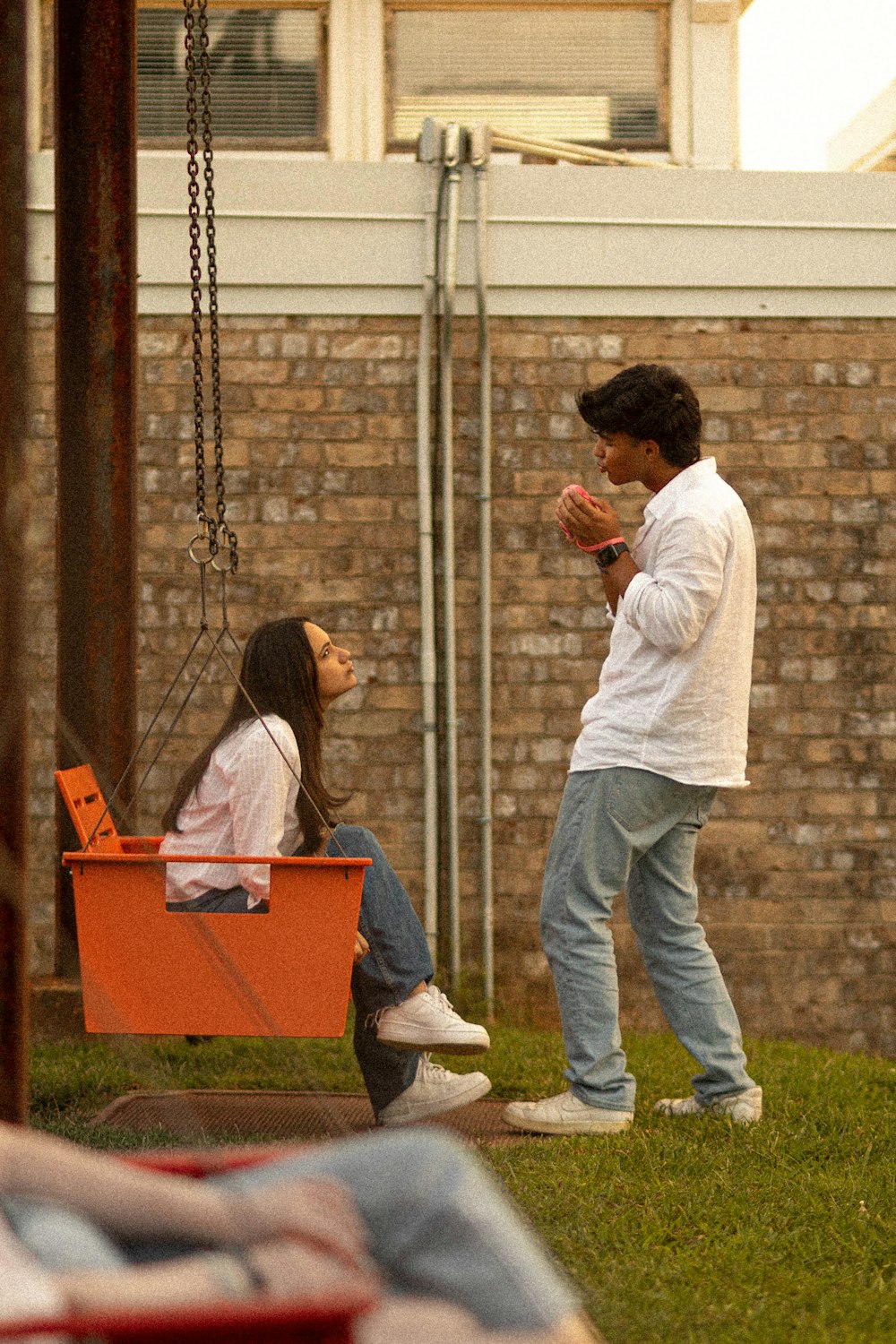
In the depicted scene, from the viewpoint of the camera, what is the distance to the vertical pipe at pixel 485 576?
6863 millimetres

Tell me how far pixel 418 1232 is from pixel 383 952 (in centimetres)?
247

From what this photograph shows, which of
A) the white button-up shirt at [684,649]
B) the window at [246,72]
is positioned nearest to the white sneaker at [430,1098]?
the white button-up shirt at [684,649]

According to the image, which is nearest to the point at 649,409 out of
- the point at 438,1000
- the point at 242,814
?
the point at 242,814

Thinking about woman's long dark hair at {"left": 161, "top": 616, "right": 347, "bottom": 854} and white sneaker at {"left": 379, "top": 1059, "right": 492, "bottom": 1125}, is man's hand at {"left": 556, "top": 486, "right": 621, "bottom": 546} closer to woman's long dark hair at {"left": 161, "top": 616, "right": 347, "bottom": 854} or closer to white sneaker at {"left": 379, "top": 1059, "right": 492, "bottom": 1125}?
woman's long dark hair at {"left": 161, "top": 616, "right": 347, "bottom": 854}

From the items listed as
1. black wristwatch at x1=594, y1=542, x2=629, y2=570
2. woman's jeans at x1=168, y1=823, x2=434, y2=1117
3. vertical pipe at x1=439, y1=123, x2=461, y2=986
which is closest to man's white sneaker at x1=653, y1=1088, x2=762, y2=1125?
woman's jeans at x1=168, y1=823, x2=434, y2=1117

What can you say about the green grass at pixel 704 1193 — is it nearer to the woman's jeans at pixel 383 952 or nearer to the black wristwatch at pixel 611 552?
the woman's jeans at pixel 383 952

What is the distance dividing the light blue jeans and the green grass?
1251mm

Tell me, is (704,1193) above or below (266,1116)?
above

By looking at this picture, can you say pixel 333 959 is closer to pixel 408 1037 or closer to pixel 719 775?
pixel 408 1037

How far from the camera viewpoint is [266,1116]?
172 inches

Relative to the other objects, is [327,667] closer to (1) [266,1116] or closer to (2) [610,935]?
(2) [610,935]

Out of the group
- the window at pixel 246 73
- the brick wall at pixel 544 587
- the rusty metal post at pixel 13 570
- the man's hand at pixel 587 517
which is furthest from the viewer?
the window at pixel 246 73

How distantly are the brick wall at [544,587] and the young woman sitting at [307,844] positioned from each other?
2867 mm

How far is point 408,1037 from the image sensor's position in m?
3.82
